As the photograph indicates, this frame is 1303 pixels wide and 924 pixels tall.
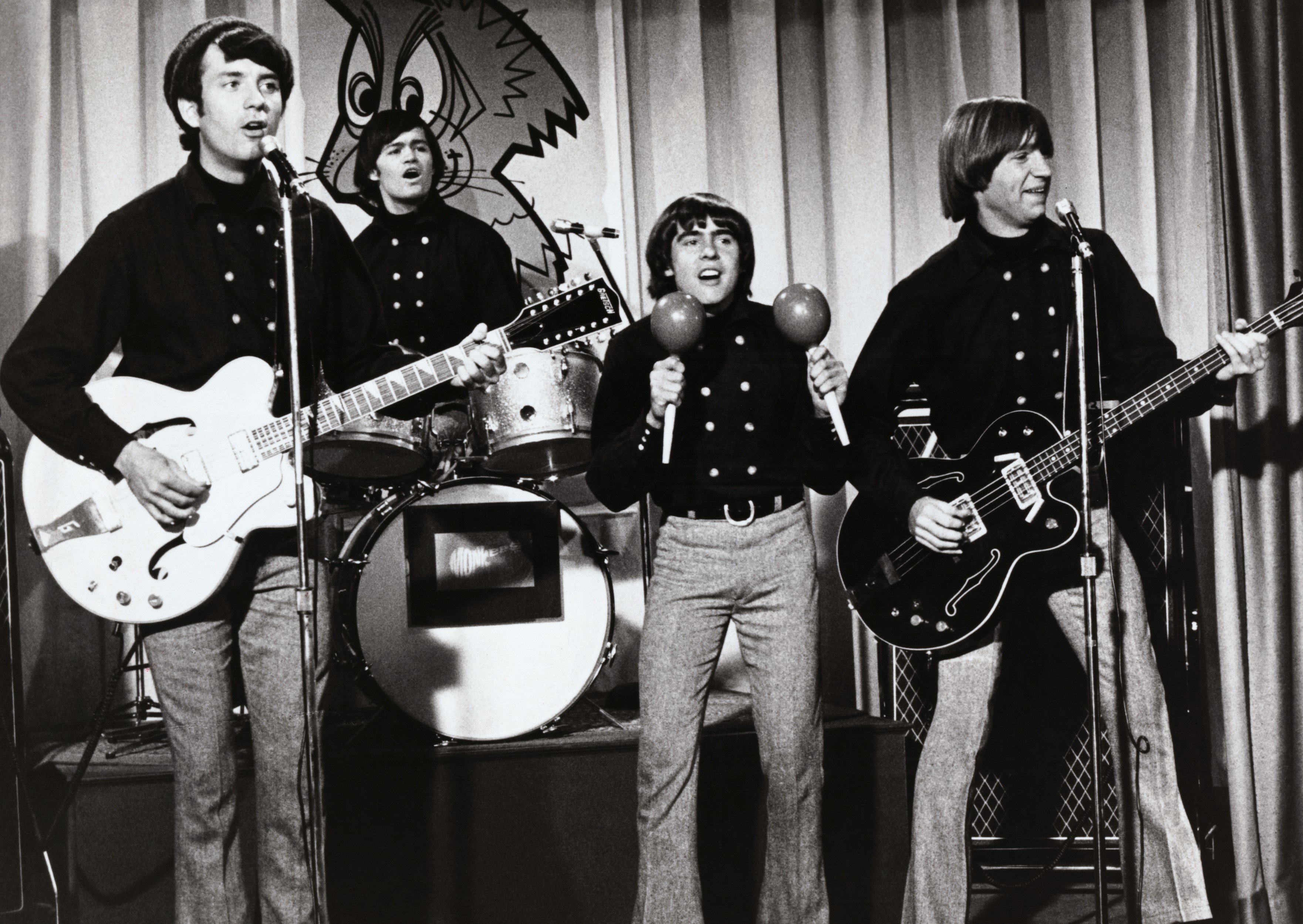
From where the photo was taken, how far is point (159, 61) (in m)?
4.05

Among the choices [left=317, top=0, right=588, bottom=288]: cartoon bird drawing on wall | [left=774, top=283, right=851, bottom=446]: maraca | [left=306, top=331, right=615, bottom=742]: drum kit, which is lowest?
[left=306, top=331, right=615, bottom=742]: drum kit

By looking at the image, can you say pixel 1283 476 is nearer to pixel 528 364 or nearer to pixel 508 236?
pixel 528 364

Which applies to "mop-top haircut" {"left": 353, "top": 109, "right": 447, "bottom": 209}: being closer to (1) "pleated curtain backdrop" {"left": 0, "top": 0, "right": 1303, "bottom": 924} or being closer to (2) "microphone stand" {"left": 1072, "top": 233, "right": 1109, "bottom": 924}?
(1) "pleated curtain backdrop" {"left": 0, "top": 0, "right": 1303, "bottom": 924}

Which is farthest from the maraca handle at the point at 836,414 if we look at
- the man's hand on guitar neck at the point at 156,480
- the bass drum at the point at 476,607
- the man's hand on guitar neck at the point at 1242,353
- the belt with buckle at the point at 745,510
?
the man's hand on guitar neck at the point at 156,480

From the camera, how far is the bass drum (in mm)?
3391

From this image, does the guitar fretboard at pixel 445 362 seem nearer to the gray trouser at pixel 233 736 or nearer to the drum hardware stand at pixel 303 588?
the drum hardware stand at pixel 303 588

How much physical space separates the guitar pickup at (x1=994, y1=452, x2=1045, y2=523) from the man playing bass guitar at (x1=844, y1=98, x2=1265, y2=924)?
0.03 m

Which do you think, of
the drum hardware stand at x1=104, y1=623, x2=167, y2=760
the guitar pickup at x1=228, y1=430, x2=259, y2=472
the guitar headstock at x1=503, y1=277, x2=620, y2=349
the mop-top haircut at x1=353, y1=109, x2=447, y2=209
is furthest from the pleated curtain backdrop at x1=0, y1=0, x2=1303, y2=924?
the guitar pickup at x1=228, y1=430, x2=259, y2=472

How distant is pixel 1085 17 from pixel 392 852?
3578mm

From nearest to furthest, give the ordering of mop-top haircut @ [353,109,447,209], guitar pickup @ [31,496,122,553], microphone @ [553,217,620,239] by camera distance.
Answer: guitar pickup @ [31,496,122,553]
microphone @ [553,217,620,239]
mop-top haircut @ [353,109,447,209]

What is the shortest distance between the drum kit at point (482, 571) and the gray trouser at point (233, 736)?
664mm

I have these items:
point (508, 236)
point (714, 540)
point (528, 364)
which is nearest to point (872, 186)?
point (508, 236)

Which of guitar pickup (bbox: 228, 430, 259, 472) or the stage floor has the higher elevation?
guitar pickup (bbox: 228, 430, 259, 472)

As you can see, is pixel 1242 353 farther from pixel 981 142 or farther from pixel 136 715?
pixel 136 715
